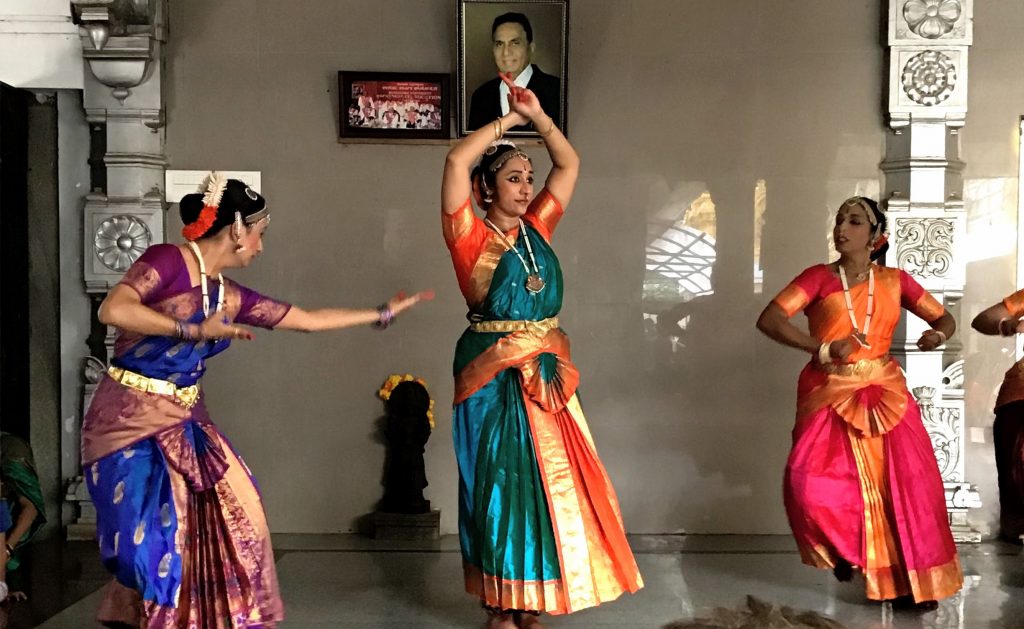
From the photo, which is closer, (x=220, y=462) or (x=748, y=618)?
(x=220, y=462)

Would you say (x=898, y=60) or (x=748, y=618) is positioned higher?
(x=898, y=60)

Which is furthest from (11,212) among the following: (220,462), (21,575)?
(220,462)

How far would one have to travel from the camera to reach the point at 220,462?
133 inches

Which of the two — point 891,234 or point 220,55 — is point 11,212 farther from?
point 891,234

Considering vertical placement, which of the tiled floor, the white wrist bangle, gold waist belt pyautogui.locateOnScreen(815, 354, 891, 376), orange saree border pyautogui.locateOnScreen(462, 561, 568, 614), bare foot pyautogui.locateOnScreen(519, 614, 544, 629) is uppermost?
the white wrist bangle

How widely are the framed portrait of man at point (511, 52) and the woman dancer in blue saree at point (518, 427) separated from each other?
1677 millimetres

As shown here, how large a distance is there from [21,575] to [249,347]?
148 centimetres

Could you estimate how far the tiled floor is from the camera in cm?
403

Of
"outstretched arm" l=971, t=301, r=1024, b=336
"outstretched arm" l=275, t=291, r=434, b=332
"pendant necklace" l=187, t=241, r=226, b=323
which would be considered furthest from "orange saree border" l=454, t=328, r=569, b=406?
"outstretched arm" l=971, t=301, r=1024, b=336

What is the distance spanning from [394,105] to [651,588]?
2593mm

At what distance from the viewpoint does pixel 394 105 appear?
18.4ft

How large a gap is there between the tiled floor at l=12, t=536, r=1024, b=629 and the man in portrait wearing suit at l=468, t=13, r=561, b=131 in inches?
81.5

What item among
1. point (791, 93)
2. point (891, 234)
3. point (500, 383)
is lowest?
point (500, 383)

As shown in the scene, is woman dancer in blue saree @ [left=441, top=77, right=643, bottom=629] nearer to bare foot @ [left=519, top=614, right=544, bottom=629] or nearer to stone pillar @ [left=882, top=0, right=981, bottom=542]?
bare foot @ [left=519, top=614, right=544, bottom=629]
